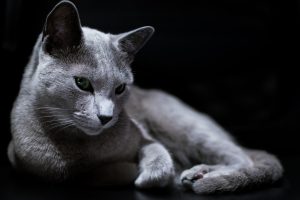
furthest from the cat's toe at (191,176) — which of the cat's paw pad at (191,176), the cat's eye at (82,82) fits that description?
the cat's eye at (82,82)

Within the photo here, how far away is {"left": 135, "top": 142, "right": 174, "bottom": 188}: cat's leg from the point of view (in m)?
1.33

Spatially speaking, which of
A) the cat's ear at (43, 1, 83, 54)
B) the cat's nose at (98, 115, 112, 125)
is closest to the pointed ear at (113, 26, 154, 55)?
the cat's ear at (43, 1, 83, 54)

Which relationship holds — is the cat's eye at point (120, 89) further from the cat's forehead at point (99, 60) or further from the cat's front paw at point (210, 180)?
the cat's front paw at point (210, 180)

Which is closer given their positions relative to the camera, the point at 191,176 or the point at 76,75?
the point at 76,75

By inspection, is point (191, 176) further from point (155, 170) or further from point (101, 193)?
point (101, 193)

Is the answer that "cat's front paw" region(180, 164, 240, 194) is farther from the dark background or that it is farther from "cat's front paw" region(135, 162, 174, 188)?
the dark background

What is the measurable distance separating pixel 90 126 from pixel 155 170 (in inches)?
8.5

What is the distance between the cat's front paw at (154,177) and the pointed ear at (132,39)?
33 cm

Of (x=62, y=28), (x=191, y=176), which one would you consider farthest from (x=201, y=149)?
(x=62, y=28)

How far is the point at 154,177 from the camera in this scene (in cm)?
133

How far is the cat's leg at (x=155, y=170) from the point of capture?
133 centimetres

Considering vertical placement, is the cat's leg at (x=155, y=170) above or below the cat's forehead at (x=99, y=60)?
below

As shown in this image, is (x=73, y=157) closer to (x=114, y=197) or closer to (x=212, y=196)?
(x=114, y=197)

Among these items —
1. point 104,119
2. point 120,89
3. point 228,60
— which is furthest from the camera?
point 228,60
